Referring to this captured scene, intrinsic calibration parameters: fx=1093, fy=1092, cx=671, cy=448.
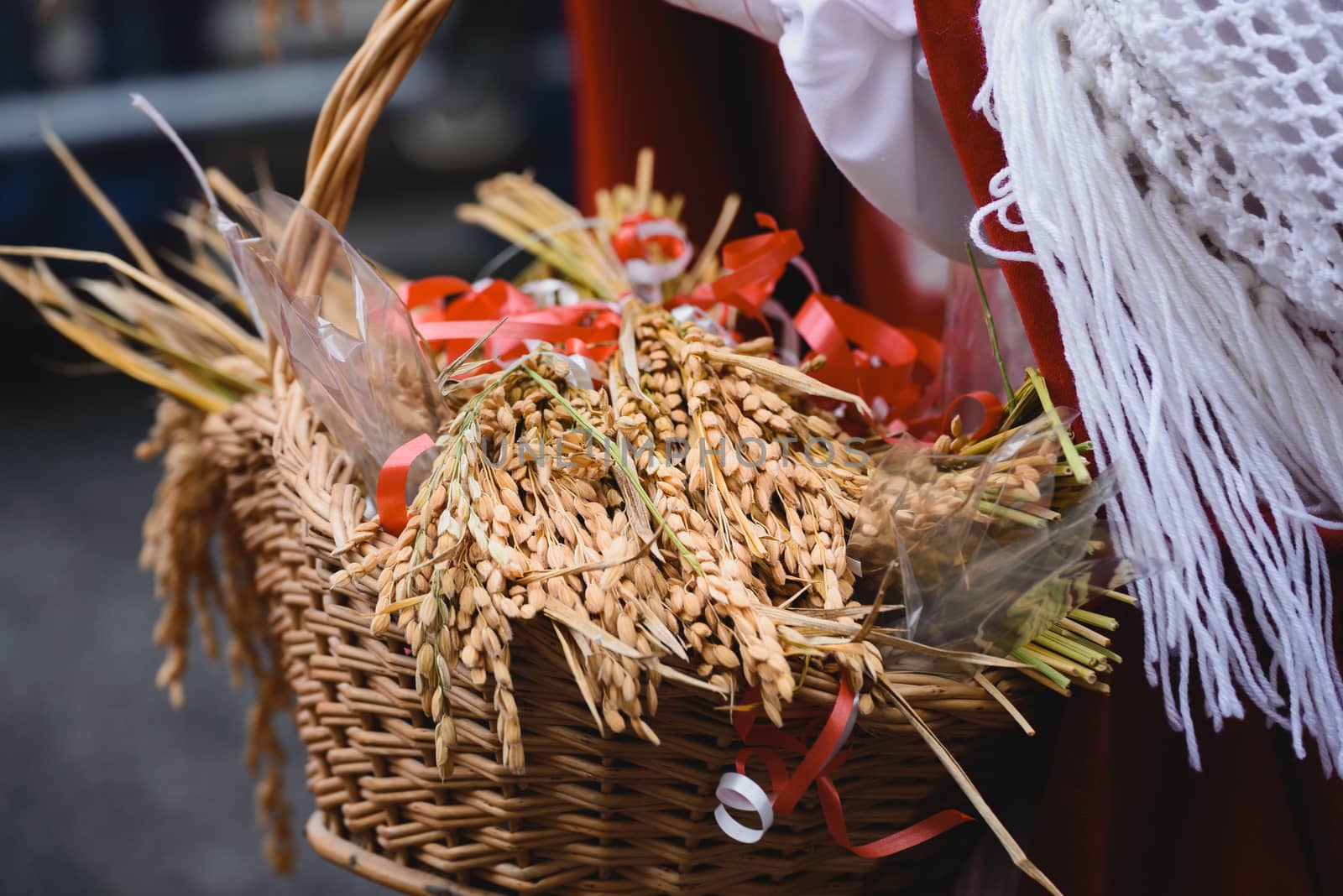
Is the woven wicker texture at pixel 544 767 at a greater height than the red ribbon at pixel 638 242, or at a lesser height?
lesser

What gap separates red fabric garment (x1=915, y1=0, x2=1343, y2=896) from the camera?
0.46 meters

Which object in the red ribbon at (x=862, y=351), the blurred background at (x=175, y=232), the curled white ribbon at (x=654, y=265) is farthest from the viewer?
the blurred background at (x=175, y=232)

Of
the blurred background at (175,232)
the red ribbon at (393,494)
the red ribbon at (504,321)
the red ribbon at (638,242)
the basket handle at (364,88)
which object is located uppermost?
the basket handle at (364,88)

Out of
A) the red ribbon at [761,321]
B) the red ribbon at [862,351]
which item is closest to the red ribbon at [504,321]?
the red ribbon at [761,321]

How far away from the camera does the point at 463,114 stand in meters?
2.83

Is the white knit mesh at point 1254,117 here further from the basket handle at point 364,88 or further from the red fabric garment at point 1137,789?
the basket handle at point 364,88

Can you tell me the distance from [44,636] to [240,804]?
49 cm

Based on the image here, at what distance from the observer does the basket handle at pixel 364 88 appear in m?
0.53

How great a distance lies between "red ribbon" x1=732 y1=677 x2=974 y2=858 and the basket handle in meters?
0.34

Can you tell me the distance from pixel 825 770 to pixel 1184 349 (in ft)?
0.72

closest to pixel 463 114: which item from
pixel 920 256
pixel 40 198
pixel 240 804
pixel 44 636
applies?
pixel 40 198

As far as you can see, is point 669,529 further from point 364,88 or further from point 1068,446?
point 364,88

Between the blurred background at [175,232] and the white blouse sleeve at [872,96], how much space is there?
0.16 m

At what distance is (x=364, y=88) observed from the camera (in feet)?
1.79
